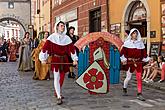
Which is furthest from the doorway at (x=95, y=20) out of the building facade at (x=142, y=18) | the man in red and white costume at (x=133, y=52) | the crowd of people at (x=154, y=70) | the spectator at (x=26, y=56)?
the man in red and white costume at (x=133, y=52)

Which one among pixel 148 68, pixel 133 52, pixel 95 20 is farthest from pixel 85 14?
pixel 133 52

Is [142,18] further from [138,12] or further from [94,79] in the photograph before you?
[94,79]

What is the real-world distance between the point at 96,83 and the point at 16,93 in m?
2.50

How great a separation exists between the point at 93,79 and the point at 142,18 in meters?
7.94

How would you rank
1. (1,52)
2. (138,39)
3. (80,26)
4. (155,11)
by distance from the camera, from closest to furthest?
(138,39)
(155,11)
(80,26)
(1,52)

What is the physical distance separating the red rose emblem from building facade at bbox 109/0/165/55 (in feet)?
19.9

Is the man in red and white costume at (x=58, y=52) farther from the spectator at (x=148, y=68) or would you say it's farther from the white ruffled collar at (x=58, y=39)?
the spectator at (x=148, y=68)

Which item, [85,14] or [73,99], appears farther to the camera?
[85,14]

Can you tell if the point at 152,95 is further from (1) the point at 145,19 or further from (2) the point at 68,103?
(1) the point at 145,19

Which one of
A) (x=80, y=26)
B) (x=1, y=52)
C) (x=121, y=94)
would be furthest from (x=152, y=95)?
(x=1, y=52)

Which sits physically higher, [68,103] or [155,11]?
[155,11]

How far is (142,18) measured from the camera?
15898 mm

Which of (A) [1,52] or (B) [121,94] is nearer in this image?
(B) [121,94]

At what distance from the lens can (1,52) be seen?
2711cm
